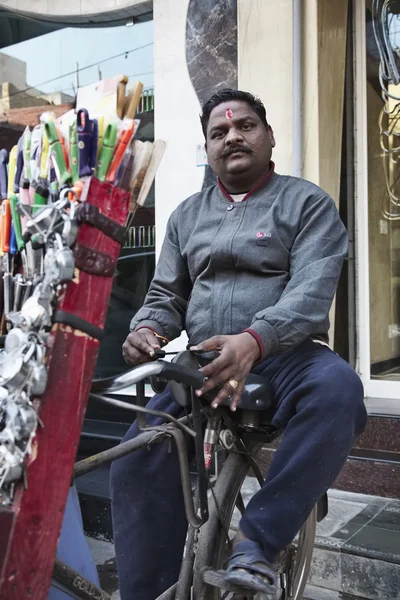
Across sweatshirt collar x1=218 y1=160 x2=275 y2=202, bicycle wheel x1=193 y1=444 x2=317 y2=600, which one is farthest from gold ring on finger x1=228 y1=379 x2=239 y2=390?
sweatshirt collar x1=218 y1=160 x2=275 y2=202

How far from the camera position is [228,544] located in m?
1.94

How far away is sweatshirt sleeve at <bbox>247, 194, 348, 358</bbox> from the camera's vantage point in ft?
6.03

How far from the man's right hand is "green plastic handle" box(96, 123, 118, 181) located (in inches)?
28.4

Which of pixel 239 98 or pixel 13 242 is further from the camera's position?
pixel 239 98

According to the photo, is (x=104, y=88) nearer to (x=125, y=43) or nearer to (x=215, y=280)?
(x=215, y=280)

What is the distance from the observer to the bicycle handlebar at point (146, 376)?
1.46 m

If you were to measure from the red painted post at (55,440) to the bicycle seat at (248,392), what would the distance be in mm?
484

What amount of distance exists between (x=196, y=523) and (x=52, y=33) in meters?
4.66

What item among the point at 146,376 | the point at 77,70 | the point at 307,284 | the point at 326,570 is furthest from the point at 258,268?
the point at 77,70

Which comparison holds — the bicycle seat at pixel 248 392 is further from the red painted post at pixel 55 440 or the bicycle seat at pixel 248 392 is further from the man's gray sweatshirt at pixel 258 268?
the red painted post at pixel 55 440

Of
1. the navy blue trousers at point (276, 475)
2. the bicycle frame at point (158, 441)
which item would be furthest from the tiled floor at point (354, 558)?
the bicycle frame at point (158, 441)

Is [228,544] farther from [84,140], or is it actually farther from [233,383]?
[84,140]

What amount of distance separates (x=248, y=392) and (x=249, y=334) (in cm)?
22

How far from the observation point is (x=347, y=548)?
2.81m
